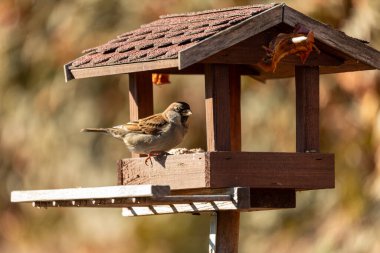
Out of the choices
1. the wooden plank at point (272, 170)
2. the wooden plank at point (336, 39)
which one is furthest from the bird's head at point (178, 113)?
the wooden plank at point (336, 39)

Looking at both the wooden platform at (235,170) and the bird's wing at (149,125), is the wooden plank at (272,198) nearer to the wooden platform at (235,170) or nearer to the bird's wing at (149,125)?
the wooden platform at (235,170)

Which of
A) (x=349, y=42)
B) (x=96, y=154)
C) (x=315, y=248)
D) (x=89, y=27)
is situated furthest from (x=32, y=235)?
(x=349, y=42)

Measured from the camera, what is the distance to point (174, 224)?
35.0ft

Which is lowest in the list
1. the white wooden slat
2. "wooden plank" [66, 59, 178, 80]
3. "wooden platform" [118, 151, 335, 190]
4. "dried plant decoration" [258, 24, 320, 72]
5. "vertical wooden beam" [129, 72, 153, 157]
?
the white wooden slat

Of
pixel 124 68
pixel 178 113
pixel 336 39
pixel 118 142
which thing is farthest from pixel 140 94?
pixel 118 142

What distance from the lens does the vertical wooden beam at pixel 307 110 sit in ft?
20.1

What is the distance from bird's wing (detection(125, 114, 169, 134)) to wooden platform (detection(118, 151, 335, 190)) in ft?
0.50

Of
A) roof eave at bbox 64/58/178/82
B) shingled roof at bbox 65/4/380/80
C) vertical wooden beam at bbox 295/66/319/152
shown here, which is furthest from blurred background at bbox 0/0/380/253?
roof eave at bbox 64/58/178/82

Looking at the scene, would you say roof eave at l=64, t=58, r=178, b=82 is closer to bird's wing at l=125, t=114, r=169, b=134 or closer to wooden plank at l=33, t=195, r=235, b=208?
bird's wing at l=125, t=114, r=169, b=134

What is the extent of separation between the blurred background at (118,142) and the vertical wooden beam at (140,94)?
3.01 meters

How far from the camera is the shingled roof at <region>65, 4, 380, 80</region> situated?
567cm

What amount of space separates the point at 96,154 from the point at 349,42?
5.33 meters

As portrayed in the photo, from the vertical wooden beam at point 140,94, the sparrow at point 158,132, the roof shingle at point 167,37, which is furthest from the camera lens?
the vertical wooden beam at point 140,94

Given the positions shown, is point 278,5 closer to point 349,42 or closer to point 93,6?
point 349,42
